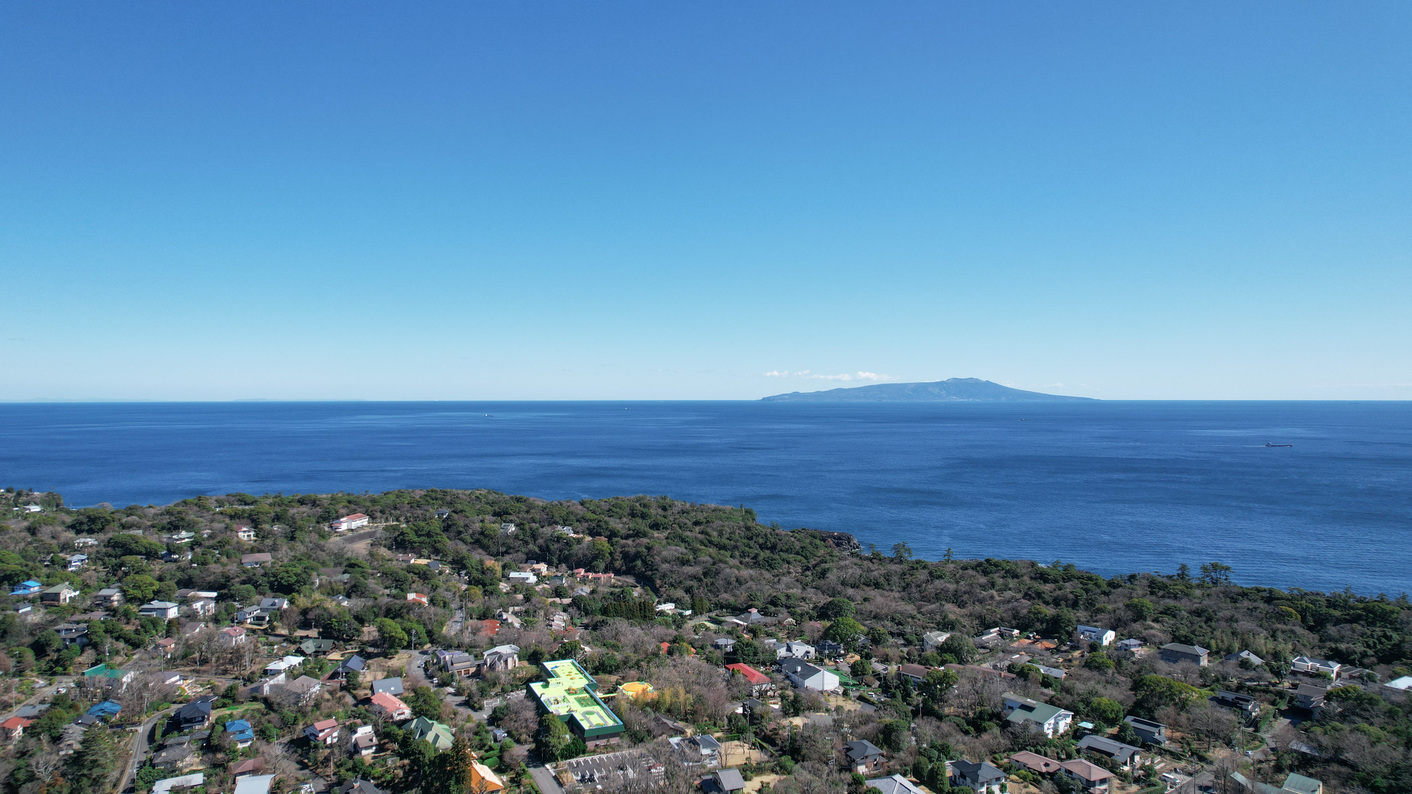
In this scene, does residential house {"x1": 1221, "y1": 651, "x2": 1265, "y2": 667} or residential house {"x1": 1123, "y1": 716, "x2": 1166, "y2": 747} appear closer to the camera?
residential house {"x1": 1123, "y1": 716, "x2": 1166, "y2": 747}

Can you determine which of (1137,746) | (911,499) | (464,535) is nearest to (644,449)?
(911,499)

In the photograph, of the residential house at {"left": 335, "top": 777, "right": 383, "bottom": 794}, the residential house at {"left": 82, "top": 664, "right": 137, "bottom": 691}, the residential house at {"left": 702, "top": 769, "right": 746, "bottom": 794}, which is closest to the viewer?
the residential house at {"left": 335, "top": 777, "right": 383, "bottom": 794}

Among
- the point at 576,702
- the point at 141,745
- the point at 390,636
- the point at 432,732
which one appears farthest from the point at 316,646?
the point at 576,702

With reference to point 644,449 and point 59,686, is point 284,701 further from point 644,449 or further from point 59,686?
point 644,449

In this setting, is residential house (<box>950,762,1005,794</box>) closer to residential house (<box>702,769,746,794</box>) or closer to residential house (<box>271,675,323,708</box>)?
residential house (<box>702,769,746,794</box>)

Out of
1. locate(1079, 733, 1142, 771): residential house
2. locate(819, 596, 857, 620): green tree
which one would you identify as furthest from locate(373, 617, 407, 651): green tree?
locate(1079, 733, 1142, 771): residential house

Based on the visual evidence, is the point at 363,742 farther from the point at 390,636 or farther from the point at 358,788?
the point at 390,636
